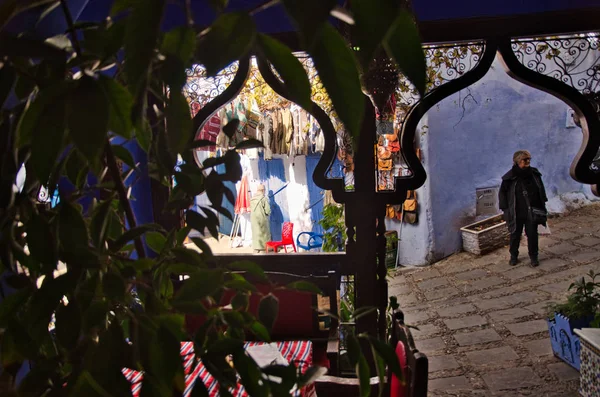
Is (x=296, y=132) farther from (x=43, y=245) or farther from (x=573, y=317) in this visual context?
(x=43, y=245)

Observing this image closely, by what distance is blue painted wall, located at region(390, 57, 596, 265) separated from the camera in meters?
7.77

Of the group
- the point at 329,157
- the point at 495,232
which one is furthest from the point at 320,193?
the point at 329,157

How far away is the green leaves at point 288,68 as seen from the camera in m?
0.35

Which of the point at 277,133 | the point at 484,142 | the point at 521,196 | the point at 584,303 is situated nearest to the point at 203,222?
the point at 584,303

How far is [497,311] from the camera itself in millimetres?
5434

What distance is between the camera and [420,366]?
1540 mm

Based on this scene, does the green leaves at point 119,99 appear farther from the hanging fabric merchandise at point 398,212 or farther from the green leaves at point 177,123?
the hanging fabric merchandise at point 398,212

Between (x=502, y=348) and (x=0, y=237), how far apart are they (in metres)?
4.67

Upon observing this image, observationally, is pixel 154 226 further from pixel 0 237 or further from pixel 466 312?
pixel 466 312

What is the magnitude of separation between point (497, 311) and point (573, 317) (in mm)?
1484

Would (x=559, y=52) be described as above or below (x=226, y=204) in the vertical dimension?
above

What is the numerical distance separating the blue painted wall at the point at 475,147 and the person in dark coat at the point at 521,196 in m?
1.30

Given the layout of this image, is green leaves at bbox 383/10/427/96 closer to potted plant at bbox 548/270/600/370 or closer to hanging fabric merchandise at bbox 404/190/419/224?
potted plant at bbox 548/270/600/370

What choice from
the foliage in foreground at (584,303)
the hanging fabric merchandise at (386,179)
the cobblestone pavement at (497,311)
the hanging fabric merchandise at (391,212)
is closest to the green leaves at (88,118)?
the cobblestone pavement at (497,311)
